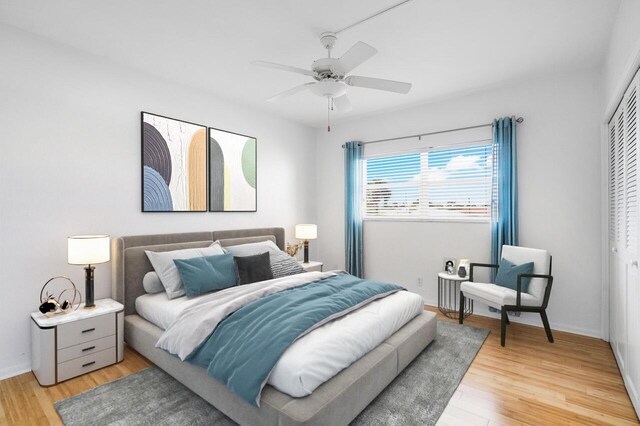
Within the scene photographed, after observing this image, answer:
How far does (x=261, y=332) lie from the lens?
2.04 metres

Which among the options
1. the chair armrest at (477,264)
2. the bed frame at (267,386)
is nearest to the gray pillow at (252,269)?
the bed frame at (267,386)

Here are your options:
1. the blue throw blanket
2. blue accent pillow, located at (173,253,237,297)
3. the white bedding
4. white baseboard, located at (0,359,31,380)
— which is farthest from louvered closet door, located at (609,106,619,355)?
white baseboard, located at (0,359,31,380)

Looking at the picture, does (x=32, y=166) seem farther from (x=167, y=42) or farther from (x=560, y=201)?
(x=560, y=201)

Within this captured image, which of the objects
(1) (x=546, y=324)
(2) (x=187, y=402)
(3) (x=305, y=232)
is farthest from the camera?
(3) (x=305, y=232)

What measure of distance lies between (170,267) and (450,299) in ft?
11.4

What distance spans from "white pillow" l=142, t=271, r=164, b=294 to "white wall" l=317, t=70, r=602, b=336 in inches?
130

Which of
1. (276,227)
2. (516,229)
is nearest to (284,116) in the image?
(276,227)

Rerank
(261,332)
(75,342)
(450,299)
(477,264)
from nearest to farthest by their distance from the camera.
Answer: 1. (261,332)
2. (75,342)
3. (477,264)
4. (450,299)

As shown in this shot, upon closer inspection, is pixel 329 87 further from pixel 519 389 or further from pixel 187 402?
pixel 519 389

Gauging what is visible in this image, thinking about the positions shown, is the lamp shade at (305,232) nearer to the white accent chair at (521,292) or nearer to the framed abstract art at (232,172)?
the framed abstract art at (232,172)

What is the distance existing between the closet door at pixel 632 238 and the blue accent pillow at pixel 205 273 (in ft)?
10.5

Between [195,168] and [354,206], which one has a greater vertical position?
[195,168]

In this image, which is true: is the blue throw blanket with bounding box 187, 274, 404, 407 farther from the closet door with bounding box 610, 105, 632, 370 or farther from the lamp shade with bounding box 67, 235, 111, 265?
the closet door with bounding box 610, 105, 632, 370

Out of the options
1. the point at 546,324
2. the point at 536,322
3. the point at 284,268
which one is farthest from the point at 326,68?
the point at 536,322
